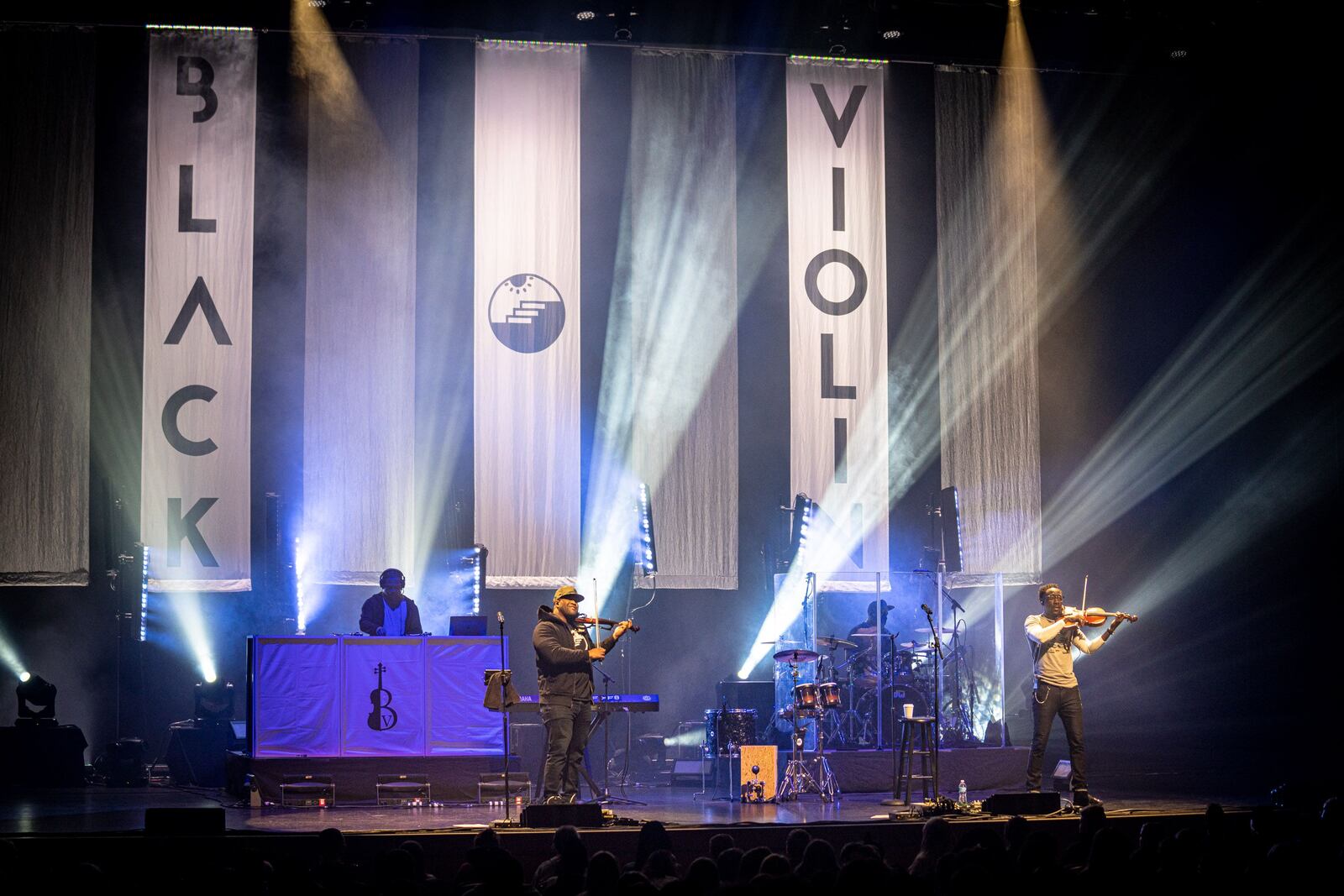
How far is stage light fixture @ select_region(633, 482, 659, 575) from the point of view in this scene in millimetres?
15836

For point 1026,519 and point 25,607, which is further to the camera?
point 1026,519

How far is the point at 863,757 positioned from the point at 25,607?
950 centimetres

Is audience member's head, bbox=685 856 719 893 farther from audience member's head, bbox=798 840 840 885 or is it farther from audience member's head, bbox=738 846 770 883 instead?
audience member's head, bbox=798 840 840 885

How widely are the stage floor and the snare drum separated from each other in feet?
2.75

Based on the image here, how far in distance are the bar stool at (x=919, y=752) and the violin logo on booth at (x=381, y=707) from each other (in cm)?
451

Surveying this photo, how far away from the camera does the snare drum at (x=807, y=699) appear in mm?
12656

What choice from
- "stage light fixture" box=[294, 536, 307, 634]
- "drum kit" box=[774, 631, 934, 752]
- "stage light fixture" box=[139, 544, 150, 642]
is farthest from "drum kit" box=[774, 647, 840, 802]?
"stage light fixture" box=[139, 544, 150, 642]

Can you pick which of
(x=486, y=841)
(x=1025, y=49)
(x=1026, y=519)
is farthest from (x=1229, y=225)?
(x=486, y=841)

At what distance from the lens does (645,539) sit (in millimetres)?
16031

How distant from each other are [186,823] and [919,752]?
656 cm

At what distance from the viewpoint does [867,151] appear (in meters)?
17.8

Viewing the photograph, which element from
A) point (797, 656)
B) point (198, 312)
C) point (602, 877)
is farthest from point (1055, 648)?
point (198, 312)

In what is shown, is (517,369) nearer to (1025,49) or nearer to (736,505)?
(736,505)

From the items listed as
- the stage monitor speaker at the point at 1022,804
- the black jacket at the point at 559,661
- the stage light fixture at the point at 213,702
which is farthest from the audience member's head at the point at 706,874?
the stage light fixture at the point at 213,702
